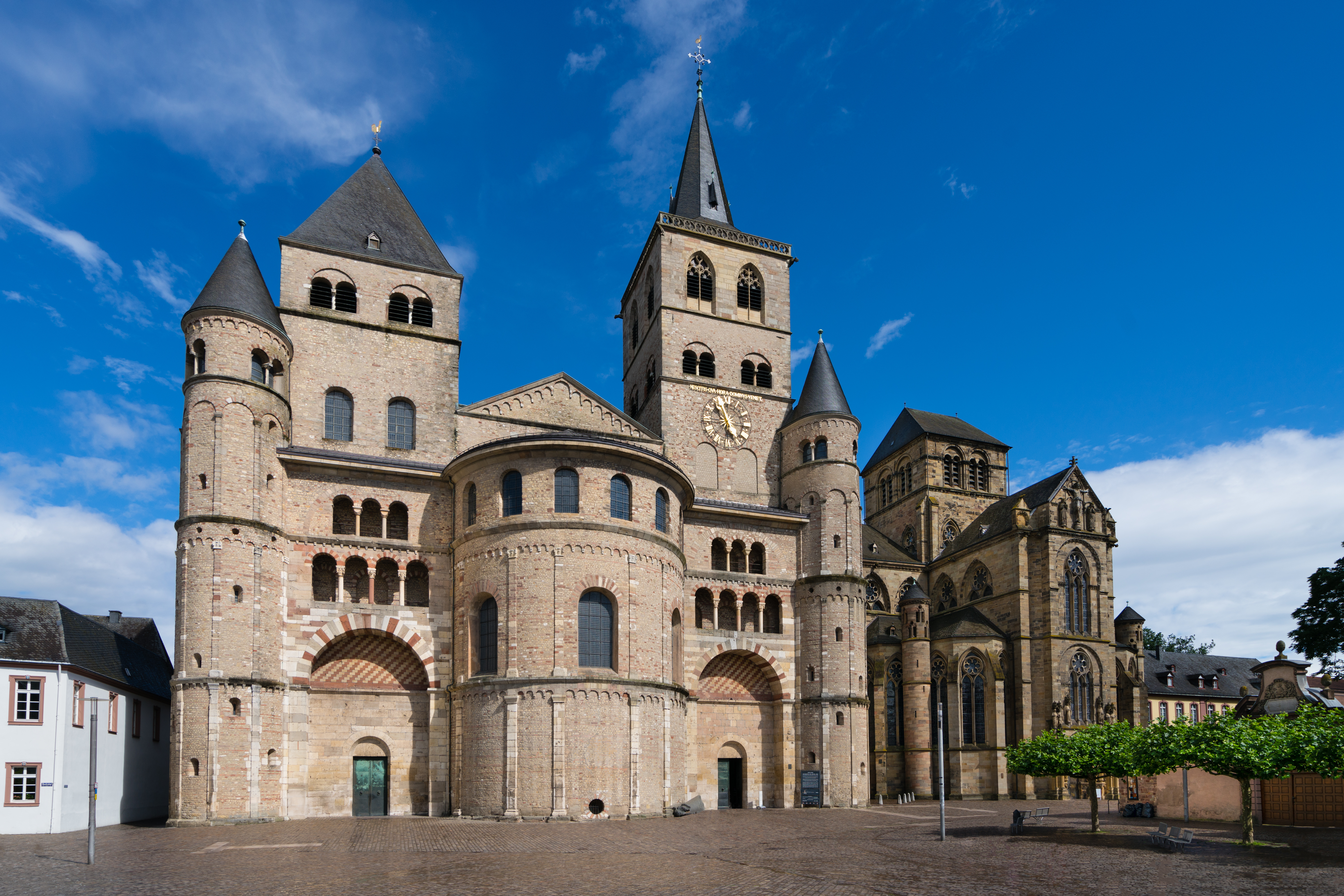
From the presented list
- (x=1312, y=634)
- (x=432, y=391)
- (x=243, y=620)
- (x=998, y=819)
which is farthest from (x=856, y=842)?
(x=1312, y=634)

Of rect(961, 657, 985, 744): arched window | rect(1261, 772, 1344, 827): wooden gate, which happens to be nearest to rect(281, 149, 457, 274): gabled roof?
rect(961, 657, 985, 744): arched window

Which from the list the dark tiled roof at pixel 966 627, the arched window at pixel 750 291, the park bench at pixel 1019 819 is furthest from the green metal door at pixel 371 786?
the arched window at pixel 750 291

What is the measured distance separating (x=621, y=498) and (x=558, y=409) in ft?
25.3

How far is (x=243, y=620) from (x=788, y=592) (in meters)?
21.6

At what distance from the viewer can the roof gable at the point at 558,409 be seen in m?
40.5

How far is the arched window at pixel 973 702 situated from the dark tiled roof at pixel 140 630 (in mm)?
38783

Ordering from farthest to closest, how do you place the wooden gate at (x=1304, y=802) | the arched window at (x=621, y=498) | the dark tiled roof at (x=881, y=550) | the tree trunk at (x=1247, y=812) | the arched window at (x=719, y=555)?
the dark tiled roof at (x=881, y=550), the arched window at (x=719, y=555), the arched window at (x=621, y=498), the wooden gate at (x=1304, y=802), the tree trunk at (x=1247, y=812)

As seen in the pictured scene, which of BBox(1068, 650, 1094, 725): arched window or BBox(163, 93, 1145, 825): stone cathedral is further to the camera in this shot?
BBox(1068, 650, 1094, 725): arched window

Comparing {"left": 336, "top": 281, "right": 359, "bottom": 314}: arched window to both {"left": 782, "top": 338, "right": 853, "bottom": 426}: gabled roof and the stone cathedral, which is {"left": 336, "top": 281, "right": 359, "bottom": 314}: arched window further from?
{"left": 782, "top": 338, "right": 853, "bottom": 426}: gabled roof

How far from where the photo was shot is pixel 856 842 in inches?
1037

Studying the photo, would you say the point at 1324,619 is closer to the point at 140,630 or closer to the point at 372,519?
the point at 372,519

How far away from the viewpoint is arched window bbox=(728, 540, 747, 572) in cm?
4194

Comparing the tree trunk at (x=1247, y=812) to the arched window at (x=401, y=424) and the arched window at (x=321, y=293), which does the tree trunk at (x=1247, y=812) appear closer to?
the arched window at (x=401, y=424)

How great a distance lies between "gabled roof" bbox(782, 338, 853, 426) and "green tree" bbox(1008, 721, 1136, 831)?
18461 millimetres
